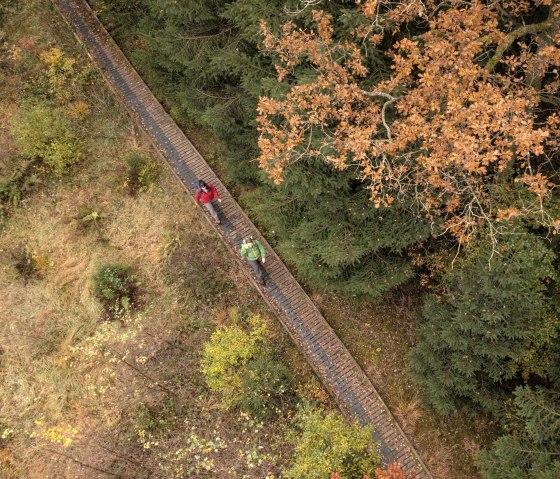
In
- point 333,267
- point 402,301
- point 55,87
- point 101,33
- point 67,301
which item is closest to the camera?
point 333,267

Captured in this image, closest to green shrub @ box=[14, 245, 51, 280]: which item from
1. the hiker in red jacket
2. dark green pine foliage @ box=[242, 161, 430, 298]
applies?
the hiker in red jacket

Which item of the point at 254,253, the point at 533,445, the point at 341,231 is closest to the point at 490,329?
the point at 533,445

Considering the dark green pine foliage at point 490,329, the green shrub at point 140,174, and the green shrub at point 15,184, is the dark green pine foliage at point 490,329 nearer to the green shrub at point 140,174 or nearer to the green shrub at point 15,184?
the green shrub at point 140,174

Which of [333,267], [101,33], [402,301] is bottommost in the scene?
[402,301]

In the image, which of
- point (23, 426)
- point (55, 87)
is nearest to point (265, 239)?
point (23, 426)

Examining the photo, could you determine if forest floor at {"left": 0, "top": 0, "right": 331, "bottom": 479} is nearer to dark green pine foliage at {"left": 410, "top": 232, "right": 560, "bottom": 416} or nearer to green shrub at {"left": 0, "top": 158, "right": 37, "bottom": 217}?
green shrub at {"left": 0, "top": 158, "right": 37, "bottom": 217}

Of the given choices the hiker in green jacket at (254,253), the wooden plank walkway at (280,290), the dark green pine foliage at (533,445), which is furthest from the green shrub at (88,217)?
the dark green pine foliage at (533,445)

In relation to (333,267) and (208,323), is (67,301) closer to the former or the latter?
(208,323)
